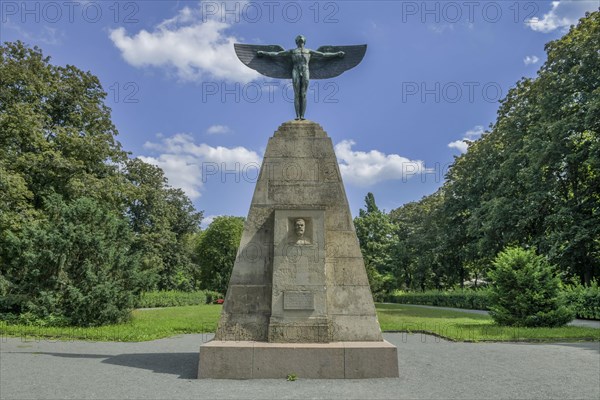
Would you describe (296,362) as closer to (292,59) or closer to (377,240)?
(292,59)

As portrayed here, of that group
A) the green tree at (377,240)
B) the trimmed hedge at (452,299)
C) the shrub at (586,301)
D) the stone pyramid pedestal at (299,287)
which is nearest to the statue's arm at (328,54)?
the stone pyramid pedestal at (299,287)

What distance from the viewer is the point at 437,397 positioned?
6645 millimetres

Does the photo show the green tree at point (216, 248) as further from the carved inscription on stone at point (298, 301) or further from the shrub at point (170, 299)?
the carved inscription on stone at point (298, 301)

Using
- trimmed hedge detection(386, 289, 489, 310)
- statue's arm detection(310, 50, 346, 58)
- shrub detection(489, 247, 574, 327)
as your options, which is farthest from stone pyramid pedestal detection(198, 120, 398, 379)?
trimmed hedge detection(386, 289, 489, 310)

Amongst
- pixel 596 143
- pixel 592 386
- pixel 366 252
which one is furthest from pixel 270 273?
pixel 366 252

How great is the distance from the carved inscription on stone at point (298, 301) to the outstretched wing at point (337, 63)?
5.20 meters

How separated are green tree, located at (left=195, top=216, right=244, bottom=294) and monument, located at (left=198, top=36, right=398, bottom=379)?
45.3 metres

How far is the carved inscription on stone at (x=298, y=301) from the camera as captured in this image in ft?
27.6

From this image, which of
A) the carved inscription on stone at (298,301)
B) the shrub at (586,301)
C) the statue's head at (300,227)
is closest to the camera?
the carved inscription on stone at (298,301)

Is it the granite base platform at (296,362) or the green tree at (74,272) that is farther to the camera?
the green tree at (74,272)

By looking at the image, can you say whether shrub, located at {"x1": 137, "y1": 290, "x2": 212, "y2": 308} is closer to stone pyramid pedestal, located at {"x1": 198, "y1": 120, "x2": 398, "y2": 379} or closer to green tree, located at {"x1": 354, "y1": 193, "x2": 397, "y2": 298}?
green tree, located at {"x1": 354, "y1": 193, "x2": 397, "y2": 298}

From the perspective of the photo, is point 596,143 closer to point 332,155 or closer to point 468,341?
point 468,341

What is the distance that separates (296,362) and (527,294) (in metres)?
11.5

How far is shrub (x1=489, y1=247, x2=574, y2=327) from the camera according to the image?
51.4 feet
